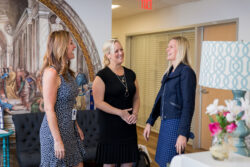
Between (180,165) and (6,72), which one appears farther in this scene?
(6,72)

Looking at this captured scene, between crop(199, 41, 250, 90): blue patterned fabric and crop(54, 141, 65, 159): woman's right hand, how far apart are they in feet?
3.44

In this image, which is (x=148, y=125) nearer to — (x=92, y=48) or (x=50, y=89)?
(x=50, y=89)

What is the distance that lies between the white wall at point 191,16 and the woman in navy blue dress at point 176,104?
2.35 m

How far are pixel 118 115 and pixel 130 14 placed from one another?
4755 millimetres

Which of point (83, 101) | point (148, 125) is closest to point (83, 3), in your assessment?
point (83, 101)

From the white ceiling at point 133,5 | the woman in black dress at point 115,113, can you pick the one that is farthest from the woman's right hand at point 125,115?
the white ceiling at point 133,5

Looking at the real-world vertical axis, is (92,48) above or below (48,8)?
below

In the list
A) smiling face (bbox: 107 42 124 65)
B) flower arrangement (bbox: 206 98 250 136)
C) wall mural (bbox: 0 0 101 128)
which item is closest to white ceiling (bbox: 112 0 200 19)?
wall mural (bbox: 0 0 101 128)

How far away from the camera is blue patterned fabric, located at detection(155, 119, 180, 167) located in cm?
227

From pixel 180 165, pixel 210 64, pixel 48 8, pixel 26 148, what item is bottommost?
pixel 26 148

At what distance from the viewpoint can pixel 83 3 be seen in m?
4.42

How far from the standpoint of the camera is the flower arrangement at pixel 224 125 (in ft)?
5.03

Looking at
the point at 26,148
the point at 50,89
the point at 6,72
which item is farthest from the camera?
the point at 6,72

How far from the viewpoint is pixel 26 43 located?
416cm
